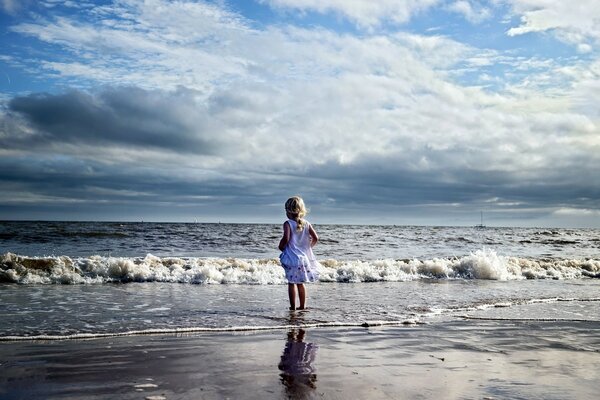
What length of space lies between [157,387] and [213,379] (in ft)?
1.72

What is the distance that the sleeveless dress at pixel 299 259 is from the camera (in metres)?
8.84

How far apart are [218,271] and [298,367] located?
31.7 feet

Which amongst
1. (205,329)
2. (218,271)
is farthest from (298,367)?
(218,271)

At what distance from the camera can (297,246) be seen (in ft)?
29.5

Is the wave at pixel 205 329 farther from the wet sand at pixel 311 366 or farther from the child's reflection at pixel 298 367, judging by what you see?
the child's reflection at pixel 298 367

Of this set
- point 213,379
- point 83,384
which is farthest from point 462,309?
point 83,384

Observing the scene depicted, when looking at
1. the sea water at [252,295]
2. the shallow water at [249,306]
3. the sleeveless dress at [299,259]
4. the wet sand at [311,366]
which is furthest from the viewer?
the sleeveless dress at [299,259]

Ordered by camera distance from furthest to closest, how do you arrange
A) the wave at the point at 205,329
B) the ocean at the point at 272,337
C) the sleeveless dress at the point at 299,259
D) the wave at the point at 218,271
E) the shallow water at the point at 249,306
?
the wave at the point at 218,271, the sleeveless dress at the point at 299,259, the shallow water at the point at 249,306, the wave at the point at 205,329, the ocean at the point at 272,337

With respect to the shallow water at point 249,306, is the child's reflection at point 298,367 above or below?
above

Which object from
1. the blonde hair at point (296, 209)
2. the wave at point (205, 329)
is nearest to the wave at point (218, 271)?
the blonde hair at point (296, 209)

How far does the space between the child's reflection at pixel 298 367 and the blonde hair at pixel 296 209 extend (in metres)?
2.63

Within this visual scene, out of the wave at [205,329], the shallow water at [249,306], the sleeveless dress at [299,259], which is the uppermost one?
the sleeveless dress at [299,259]

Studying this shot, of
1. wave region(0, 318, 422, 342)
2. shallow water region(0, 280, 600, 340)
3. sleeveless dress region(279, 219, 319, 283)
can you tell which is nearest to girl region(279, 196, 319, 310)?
sleeveless dress region(279, 219, 319, 283)

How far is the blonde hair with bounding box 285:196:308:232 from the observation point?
8867 mm
